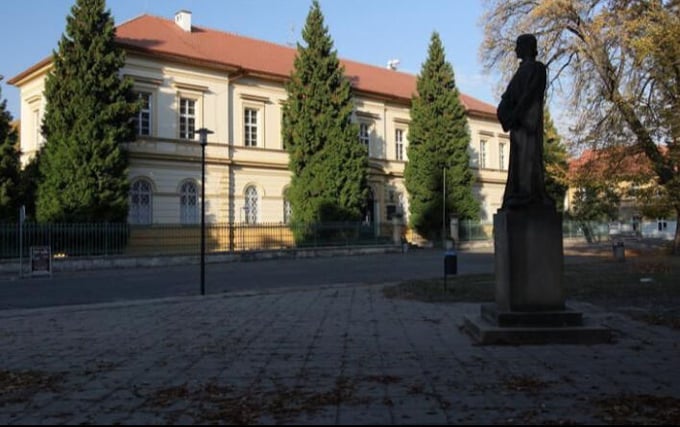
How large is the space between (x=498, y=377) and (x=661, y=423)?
171 cm

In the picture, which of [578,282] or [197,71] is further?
[197,71]

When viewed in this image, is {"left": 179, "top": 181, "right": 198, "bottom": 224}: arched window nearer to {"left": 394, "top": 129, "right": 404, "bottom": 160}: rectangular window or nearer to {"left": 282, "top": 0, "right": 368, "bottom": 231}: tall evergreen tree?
{"left": 282, "top": 0, "right": 368, "bottom": 231}: tall evergreen tree

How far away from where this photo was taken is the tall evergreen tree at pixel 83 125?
28.7m

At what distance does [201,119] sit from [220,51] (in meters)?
5.35

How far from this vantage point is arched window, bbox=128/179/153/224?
33688 millimetres

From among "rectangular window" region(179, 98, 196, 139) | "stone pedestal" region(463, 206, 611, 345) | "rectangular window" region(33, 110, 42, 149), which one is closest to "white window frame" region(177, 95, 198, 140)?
"rectangular window" region(179, 98, 196, 139)

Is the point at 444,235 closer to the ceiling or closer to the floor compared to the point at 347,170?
closer to the floor

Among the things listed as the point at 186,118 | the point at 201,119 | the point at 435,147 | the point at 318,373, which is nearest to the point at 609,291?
the point at 318,373

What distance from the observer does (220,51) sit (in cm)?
3978

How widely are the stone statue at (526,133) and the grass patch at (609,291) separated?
10.2ft

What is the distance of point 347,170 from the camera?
38094 millimetres

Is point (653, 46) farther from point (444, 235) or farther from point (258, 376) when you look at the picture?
point (444, 235)

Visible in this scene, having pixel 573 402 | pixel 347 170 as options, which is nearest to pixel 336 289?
pixel 573 402

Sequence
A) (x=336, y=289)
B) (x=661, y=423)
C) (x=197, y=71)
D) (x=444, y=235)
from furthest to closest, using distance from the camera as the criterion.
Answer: (x=444, y=235), (x=197, y=71), (x=336, y=289), (x=661, y=423)
